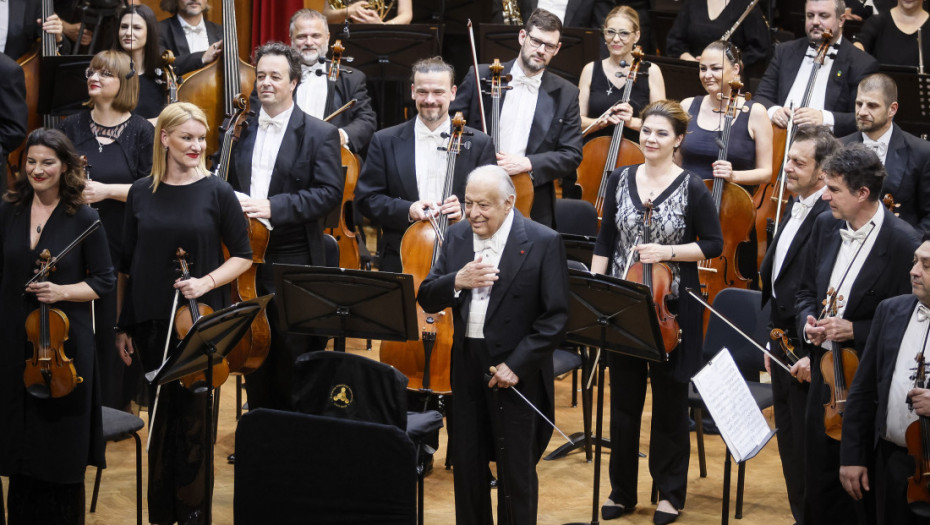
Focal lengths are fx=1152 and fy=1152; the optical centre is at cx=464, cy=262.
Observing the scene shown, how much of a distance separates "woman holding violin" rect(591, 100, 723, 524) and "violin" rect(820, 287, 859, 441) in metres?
0.79

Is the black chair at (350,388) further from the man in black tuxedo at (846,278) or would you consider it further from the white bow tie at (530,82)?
the white bow tie at (530,82)

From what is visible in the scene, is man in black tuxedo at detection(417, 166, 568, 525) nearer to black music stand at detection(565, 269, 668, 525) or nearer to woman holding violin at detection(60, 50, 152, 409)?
black music stand at detection(565, 269, 668, 525)

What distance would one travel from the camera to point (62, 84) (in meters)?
5.88

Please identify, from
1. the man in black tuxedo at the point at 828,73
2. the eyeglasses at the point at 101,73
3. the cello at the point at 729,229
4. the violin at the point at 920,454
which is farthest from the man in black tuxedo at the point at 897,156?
the eyeglasses at the point at 101,73

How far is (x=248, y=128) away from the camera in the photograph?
502 cm

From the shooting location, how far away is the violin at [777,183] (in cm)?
613

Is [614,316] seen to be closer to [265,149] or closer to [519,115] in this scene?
[265,149]

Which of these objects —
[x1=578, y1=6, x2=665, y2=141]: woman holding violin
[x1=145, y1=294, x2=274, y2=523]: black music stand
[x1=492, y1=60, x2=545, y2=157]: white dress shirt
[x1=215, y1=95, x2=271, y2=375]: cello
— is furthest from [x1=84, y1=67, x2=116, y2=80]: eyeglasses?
[x1=578, y1=6, x2=665, y2=141]: woman holding violin

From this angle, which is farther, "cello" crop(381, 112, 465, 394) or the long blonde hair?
"cello" crop(381, 112, 465, 394)

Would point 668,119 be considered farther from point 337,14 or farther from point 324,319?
point 337,14

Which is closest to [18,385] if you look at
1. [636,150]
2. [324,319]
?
[324,319]

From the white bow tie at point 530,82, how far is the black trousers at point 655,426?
1672 mm

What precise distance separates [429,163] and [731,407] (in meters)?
1.79

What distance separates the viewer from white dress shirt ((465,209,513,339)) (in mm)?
4133
